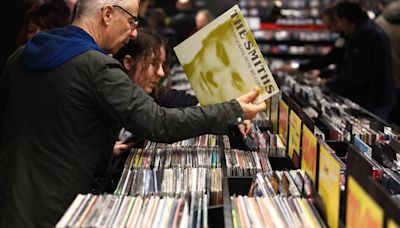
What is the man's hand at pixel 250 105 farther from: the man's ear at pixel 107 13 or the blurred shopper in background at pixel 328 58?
the blurred shopper in background at pixel 328 58

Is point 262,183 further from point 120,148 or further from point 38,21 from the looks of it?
point 38,21

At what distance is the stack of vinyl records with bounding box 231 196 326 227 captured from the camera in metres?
1.40

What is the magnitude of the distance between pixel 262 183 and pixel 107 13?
82 cm

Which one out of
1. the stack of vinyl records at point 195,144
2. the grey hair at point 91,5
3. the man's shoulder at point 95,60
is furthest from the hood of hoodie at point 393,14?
the man's shoulder at point 95,60

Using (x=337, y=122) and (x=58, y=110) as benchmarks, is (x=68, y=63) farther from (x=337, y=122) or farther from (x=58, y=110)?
(x=337, y=122)

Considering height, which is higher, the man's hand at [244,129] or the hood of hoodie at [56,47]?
the hood of hoodie at [56,47]

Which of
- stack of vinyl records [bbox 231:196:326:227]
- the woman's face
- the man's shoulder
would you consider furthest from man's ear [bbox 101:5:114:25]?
stack of vinyl records [bbox 231:196:326:227]

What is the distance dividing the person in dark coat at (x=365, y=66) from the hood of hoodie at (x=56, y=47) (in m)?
2.89

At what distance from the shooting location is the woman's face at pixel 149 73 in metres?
2.35

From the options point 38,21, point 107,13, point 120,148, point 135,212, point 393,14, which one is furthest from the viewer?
point 393,14

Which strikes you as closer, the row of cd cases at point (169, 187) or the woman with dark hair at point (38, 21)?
the row of cd cases at point (169, 187)

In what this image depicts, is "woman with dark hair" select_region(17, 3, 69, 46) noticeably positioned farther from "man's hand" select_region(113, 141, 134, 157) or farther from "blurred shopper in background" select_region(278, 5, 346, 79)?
"blurred shopper in background" select_region(278, 5, 346, 79)

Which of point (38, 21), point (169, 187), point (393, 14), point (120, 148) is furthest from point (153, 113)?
point (393, 14)

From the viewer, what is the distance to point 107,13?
1.81 m
